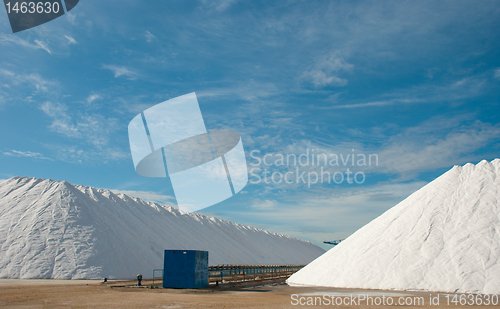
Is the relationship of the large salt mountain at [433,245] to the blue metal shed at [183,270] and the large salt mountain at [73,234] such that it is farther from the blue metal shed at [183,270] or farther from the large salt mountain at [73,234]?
the large salt mountain at [73,234]

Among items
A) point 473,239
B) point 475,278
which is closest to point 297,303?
point 475,278

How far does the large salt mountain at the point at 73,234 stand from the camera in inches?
1048

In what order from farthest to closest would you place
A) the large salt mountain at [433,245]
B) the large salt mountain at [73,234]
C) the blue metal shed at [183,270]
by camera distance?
the large salt mountain at [73,234], the blue metal shed at [183,270], the large salt mountain at [433,245]

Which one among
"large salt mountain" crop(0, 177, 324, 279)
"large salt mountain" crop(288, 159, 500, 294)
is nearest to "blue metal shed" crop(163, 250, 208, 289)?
"large salt mountain" crop(288, 159, 500, 294)

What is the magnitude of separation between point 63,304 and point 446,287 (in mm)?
17051

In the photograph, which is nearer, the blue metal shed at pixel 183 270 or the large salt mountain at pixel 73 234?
the blue metal shed at pixel 183 270

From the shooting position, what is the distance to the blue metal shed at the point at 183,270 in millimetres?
20094

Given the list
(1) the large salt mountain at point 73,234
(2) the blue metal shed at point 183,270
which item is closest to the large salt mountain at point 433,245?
(2) the blue metal shed at point 183,270

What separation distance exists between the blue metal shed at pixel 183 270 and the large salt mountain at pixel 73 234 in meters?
10.1

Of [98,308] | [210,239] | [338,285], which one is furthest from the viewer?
[210,239]

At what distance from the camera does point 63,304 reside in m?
12.1

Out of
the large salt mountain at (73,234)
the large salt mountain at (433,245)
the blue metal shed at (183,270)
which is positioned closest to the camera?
the large salt mountain at (433,245)

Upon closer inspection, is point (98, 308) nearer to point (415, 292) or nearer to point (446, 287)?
point (415, 292)

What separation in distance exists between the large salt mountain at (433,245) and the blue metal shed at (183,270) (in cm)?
726
